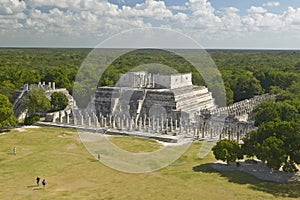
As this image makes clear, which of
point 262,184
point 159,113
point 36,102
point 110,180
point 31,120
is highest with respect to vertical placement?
point 36,102

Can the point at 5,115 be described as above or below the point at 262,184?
above

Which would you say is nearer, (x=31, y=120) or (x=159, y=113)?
(x=31, y=120)

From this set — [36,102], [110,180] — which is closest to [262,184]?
[110,180]

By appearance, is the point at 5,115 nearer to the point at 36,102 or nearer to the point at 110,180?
the point at 36,102

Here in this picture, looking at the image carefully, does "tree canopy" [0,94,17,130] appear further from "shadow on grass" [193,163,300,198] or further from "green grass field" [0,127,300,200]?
"shadow on grass" [193,163,300,198]

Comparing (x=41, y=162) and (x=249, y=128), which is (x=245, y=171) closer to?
(x=249, y=128)

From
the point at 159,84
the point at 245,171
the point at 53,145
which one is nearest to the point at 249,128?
the point at 245,171
